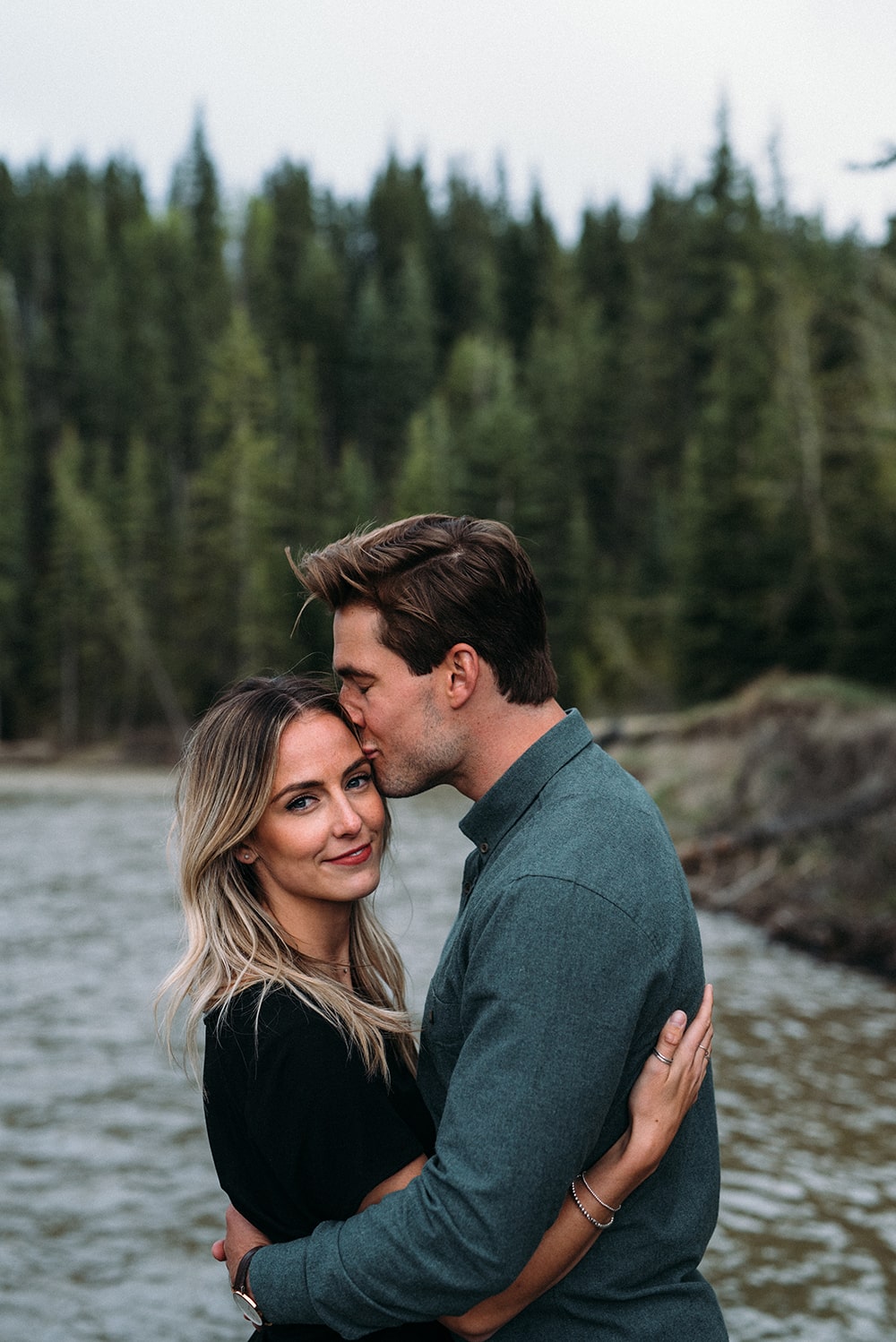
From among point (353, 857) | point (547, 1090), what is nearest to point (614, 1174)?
point (547, 1090)

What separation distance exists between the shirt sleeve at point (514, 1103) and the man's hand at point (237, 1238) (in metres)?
0.39

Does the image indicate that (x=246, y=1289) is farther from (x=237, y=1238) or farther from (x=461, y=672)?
(x=461, y=672)

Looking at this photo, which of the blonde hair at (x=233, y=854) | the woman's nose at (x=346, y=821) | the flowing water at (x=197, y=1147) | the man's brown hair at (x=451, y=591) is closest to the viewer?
the man's brown hair at (x=451, y=591)

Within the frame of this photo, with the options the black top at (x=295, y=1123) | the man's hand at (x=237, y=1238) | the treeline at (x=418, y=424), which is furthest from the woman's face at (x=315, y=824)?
the treeline at (x=418, y=424)

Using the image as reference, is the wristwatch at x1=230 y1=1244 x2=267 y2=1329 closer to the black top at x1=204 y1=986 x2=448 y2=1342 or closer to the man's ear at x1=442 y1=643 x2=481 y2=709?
the black top at x1=204 y1=986 x2=448 y2=1342

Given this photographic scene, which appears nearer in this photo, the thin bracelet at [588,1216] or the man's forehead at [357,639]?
the thin bracelet at [588,1216]

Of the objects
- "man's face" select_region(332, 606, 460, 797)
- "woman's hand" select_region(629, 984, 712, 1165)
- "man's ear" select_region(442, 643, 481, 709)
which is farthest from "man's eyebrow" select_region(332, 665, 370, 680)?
"woman's hand" select_region(629, 984, 712, 1165)

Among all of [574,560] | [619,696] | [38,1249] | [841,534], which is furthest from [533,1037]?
[574,560]

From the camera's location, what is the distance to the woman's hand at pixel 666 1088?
7.56 ft

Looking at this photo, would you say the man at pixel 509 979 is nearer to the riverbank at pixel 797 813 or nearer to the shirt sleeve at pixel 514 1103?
the shirt sleeve at pixel 514 1103

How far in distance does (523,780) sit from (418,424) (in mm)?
59915

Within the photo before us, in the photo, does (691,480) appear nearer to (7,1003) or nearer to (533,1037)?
(7,1003)

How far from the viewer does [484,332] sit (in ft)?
257

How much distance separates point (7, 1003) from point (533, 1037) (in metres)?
11.8
